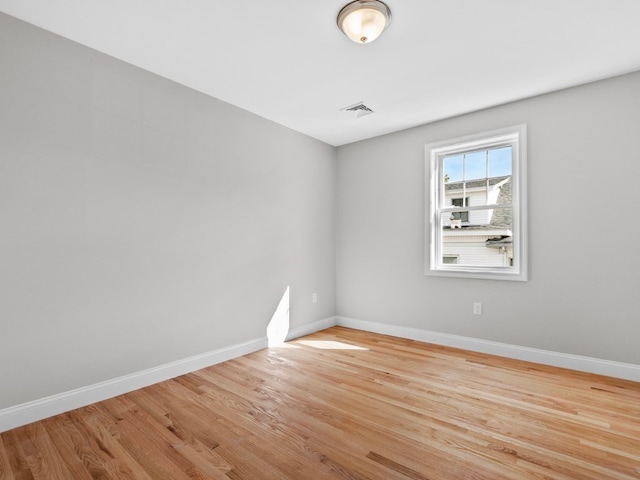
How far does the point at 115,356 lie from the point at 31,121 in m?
1.72

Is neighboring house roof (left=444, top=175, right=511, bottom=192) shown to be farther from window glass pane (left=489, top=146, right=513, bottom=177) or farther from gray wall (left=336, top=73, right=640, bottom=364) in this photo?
gray wall (left=336, top=73, right=640, bottom=364)

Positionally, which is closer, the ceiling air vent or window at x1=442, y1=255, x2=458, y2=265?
the ceiling air vent

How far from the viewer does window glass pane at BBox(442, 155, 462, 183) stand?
367 centimetres

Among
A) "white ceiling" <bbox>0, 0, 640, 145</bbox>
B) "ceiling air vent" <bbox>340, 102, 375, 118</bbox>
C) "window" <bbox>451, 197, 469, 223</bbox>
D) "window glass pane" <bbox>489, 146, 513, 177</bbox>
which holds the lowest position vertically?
"window" <bbox>451, 197, 469, 223</bbox>

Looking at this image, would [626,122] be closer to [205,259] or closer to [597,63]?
[597,63]

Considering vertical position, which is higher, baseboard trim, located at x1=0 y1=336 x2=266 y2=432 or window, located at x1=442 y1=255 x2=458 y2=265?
window, located at x1=442 y1=255 x2=458 y2=265

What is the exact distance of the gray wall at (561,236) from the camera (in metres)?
2.66

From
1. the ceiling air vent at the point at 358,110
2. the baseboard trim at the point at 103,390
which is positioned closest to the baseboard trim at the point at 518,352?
the baseboard trim at the point at 103,390

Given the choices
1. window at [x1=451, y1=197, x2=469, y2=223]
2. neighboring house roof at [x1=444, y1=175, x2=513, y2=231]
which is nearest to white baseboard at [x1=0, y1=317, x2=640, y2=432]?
neighboring house roof at [x1=444, y1=175, x2=513, y2=231]

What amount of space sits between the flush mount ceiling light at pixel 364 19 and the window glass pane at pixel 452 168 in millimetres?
2033

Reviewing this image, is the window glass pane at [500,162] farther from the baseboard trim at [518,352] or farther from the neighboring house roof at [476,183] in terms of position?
the baseboard trim at [518,352]

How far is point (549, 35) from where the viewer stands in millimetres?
2154

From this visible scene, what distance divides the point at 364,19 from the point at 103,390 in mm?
3096

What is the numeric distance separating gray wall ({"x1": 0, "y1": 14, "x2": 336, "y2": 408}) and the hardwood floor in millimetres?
446
